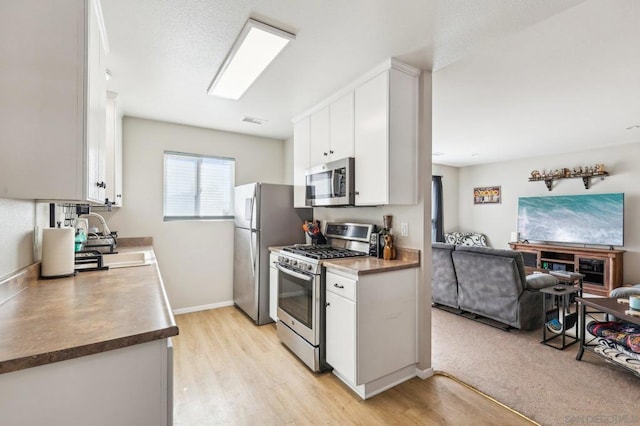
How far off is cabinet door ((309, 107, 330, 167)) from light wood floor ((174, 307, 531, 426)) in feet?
6.27

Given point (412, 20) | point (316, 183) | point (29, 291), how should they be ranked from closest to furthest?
point (29, 291), point (412, 20), point (316, 183)

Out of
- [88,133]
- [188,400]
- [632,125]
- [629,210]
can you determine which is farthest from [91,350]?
[629,210]

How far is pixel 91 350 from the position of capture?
0.87 meters

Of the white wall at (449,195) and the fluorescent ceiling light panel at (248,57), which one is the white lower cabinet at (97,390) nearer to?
the fluorescent ceiling light panel at (248,57)

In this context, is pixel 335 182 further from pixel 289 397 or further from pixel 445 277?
pixel 445 277

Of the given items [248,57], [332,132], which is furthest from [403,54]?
[248,57]

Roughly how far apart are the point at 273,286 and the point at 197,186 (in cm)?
181

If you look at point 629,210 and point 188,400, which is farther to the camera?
point 629,210

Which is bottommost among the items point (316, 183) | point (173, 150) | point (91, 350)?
point (91, 350)

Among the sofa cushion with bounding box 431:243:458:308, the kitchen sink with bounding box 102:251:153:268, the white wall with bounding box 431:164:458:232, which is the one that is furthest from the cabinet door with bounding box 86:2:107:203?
the white wall with bounding box 431:164:458:232

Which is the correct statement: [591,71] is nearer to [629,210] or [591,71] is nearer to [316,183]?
[316,183]

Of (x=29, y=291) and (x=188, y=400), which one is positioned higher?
(x=29, y=291)

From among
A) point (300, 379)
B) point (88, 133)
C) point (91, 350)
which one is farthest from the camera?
point (300, 379)

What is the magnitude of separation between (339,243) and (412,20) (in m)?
2.09
